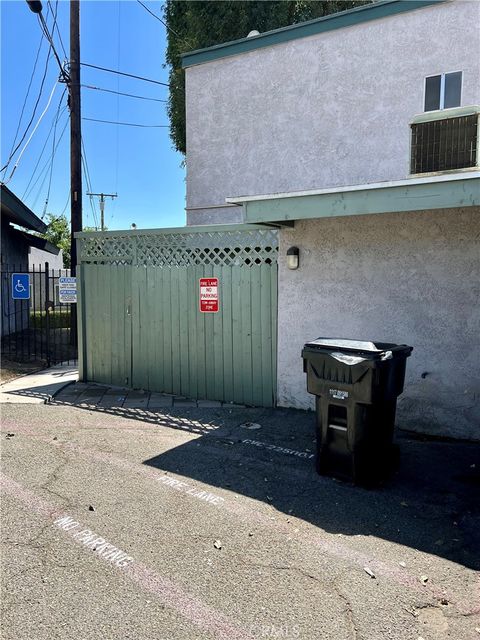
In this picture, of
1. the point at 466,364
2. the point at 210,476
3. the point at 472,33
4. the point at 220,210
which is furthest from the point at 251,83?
the point at 210,476

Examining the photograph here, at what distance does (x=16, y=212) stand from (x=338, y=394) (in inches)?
415

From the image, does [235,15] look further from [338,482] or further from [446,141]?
[338,482]

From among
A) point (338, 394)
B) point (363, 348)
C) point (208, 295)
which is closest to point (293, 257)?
point (208, 295)

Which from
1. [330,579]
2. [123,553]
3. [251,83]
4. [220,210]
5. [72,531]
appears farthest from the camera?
[220,210]

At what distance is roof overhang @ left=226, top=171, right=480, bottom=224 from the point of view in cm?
442

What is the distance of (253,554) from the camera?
3.17 metres

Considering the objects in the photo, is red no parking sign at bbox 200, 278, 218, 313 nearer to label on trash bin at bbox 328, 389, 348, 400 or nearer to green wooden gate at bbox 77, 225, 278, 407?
green wooden gate at bbox 77, 225, 278, 407

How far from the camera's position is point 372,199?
16.0 ft

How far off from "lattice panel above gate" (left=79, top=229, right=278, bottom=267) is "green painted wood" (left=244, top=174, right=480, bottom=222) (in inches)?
41.4

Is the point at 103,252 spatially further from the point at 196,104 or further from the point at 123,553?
the point at 123,553

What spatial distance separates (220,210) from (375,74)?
3.93 m

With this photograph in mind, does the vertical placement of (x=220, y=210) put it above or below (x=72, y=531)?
above

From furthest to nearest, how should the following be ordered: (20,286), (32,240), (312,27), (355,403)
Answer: (32,240), (20,286), (312,27), (355,403)

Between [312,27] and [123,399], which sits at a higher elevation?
[312,27]
